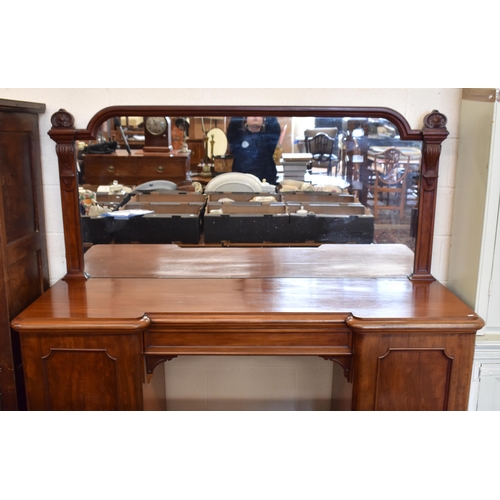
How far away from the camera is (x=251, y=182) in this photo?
2.03 metres

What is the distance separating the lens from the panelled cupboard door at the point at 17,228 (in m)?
1.75

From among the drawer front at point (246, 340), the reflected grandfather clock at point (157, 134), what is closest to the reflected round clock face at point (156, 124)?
the reflected grandfather clock at point (157, 134)

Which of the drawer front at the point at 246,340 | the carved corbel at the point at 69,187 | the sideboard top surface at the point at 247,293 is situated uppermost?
the carved corbel at the point at 69,187

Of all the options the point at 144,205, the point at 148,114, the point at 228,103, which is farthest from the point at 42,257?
the point at 228,103

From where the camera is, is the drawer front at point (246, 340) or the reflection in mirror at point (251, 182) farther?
the reflection in mirror at point (251, 182)

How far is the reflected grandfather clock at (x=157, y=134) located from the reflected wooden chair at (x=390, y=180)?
0.81 metres

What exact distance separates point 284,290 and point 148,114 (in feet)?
2.77

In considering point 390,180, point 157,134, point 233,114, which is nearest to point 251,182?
point 233,114

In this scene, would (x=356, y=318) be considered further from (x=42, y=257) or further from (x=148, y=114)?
(x=42, y=257)

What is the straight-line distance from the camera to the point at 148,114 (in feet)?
6.53

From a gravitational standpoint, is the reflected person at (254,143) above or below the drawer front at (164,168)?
above

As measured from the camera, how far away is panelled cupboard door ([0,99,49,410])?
1755 mm

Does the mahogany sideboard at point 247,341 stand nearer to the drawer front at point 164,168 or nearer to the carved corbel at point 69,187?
the carved corbel at point 69,187

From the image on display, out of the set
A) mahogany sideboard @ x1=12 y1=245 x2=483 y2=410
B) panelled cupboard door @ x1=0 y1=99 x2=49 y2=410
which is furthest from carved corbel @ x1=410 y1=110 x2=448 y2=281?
panelled cupboard door @ x1=0 y1=99 x2=49 y2=410
